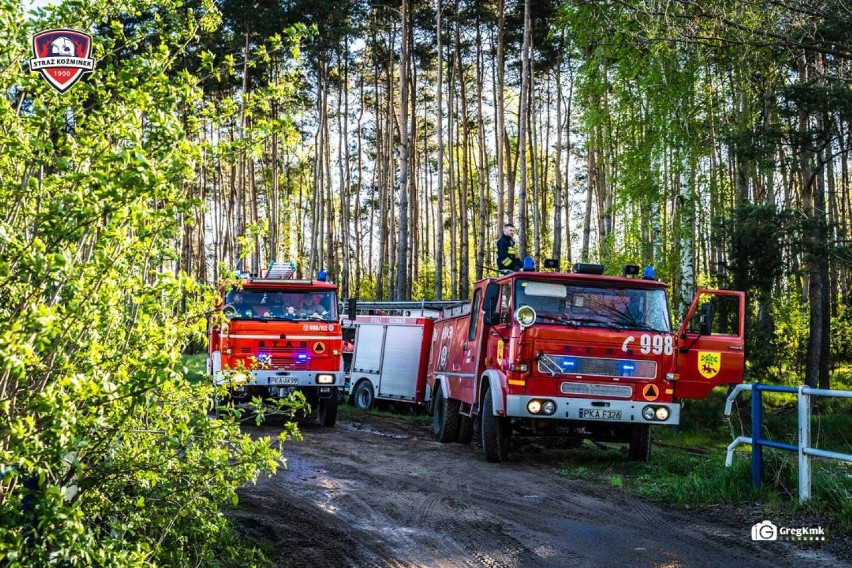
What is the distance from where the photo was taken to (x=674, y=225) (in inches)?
768

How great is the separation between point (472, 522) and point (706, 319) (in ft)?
14.7

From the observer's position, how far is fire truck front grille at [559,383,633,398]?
10406 mm

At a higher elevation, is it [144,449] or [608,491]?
[144,449]

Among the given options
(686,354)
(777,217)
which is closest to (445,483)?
(686,354)

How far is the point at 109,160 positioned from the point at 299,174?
170ft

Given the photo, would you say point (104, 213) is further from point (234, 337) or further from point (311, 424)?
point (311, 424)

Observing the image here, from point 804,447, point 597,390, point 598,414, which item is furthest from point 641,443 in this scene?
point 804,447

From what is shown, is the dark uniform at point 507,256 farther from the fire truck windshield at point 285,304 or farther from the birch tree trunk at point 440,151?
the birch tree trunk at point 440,151

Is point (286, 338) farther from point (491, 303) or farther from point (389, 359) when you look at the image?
point (491, 303)

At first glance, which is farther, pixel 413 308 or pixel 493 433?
pixel 413 308

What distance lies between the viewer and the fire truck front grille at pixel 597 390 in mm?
10406

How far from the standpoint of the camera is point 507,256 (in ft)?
42.7

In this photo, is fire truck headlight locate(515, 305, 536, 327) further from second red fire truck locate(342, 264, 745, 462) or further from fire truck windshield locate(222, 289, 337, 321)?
fire truck windshield locate(222, 289, 337, 321)

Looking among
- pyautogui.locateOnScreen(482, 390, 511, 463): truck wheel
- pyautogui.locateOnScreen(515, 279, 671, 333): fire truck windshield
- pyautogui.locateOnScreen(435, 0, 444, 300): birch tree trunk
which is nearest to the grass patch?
pyautogui.locateOnScreen(482, 390, 511, 463): truck wheel
